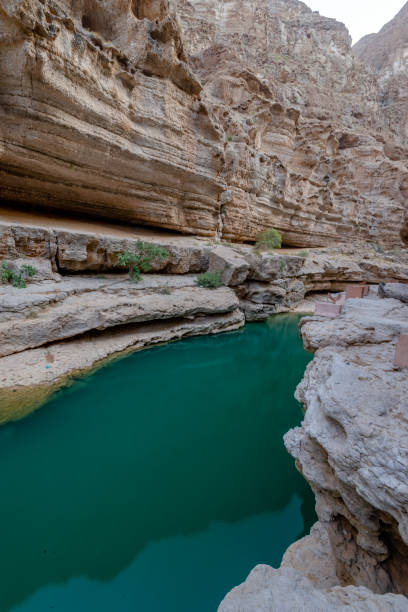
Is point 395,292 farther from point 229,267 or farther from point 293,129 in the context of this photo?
point 293,129

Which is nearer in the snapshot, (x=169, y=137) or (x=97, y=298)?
(x=97, y=298)

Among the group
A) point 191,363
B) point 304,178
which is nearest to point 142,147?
point 191,363

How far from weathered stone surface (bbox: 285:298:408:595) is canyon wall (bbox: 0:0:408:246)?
926 cm

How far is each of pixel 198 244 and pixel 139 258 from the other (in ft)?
11.7

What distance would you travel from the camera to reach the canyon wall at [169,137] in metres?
6.98

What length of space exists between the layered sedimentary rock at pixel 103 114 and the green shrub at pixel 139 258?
8.11 feet

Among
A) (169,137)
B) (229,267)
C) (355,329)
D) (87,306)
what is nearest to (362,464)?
(355,329)

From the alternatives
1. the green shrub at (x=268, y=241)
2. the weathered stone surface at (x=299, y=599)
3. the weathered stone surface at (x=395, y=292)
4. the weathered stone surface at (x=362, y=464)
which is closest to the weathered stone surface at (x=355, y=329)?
the weathered stone surface at (x=362, y=464)

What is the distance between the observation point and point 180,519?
3.32 metres

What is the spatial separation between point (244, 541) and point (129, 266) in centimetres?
829

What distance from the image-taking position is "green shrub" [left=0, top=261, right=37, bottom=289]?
264 inches

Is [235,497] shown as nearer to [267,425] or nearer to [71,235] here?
[267,425]

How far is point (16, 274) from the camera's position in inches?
271

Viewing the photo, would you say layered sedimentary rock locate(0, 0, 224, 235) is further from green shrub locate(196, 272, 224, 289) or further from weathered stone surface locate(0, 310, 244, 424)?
weathered stone surface locate(0, 310, 244, 424)
